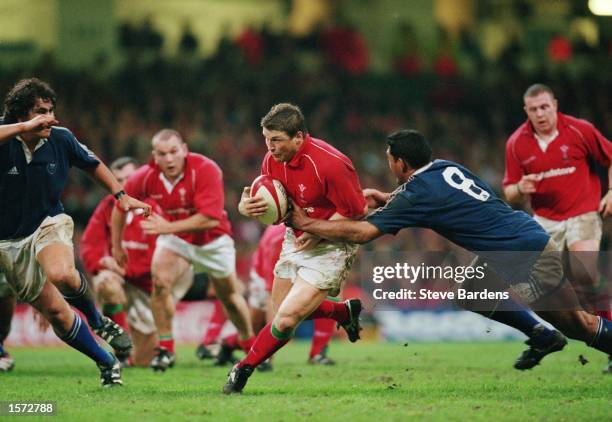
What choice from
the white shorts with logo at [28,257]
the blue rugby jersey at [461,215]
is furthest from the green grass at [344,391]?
the blue rugby jersey at [461,215]

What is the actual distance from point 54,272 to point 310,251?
6.62 feet

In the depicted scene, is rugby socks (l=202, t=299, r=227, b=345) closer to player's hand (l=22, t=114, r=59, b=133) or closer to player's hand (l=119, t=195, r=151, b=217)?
player's hand (l=119, t=195, r=151, b=217)

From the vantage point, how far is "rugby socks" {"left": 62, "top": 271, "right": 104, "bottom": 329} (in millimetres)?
7328

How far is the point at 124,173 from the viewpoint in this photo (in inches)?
409

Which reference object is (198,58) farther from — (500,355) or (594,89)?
(500,355)

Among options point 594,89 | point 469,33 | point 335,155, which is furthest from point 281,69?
point 335,155

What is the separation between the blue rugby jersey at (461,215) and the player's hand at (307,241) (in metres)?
0.53

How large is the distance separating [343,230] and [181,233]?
8.88 feet

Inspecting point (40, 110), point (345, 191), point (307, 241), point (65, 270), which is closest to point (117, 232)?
point (65, 270)

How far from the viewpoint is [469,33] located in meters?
23.2

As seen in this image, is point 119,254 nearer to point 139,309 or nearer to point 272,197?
point 139,309

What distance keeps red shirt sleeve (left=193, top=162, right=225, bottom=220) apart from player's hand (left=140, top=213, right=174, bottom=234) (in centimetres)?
41

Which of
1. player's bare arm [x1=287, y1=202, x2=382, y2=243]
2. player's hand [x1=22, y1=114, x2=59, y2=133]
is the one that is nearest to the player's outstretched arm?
player's hand [x1=22, y1=114, x2=59, y2=133]

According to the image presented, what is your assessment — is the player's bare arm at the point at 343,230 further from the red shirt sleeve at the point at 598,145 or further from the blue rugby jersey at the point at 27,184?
the red shirt sleeve at the point at 598,145
